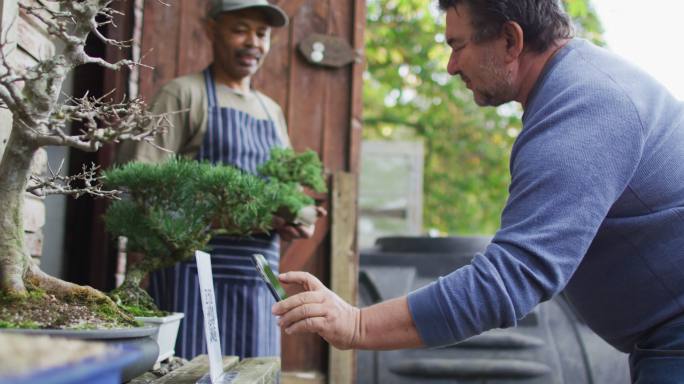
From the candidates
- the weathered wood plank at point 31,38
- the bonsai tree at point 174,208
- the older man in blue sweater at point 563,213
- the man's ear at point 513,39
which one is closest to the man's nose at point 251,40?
the weathered wood plank at point 31,38

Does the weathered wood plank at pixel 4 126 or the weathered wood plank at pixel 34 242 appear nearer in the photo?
the weathered wood plank at pixel 4 126

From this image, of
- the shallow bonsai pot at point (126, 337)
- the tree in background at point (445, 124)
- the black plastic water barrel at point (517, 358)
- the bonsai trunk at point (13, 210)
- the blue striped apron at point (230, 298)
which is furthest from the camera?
the tree in background at point (445, 124)

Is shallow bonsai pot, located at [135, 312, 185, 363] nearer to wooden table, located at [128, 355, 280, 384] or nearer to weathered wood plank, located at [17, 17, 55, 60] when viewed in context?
wooden table, located at [128, 355, 280, 384]

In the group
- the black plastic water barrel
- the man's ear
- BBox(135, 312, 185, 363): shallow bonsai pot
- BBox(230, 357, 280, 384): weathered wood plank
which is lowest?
the black plastic water barrel

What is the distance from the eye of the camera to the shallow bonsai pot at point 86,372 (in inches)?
23.2

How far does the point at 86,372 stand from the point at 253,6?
77.3 inches

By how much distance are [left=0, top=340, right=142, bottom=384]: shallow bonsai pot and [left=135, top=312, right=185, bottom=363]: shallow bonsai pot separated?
60 cm

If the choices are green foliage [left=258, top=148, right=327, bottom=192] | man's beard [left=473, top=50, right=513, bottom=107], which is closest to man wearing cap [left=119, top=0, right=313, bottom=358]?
green foliage [left=258, top=148, right=327, bottom=192]

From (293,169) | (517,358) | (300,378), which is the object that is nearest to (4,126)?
(293,169)

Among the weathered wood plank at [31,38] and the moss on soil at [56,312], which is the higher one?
the weathered wood plank at [31,38]

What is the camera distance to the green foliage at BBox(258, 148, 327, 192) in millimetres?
2010

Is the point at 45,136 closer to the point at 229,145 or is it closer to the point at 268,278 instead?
the point at 268,278

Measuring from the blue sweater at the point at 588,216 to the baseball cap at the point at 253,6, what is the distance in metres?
1.23

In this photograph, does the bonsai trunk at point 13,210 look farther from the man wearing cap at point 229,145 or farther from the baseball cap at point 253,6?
the baseball cap at point 253,6
